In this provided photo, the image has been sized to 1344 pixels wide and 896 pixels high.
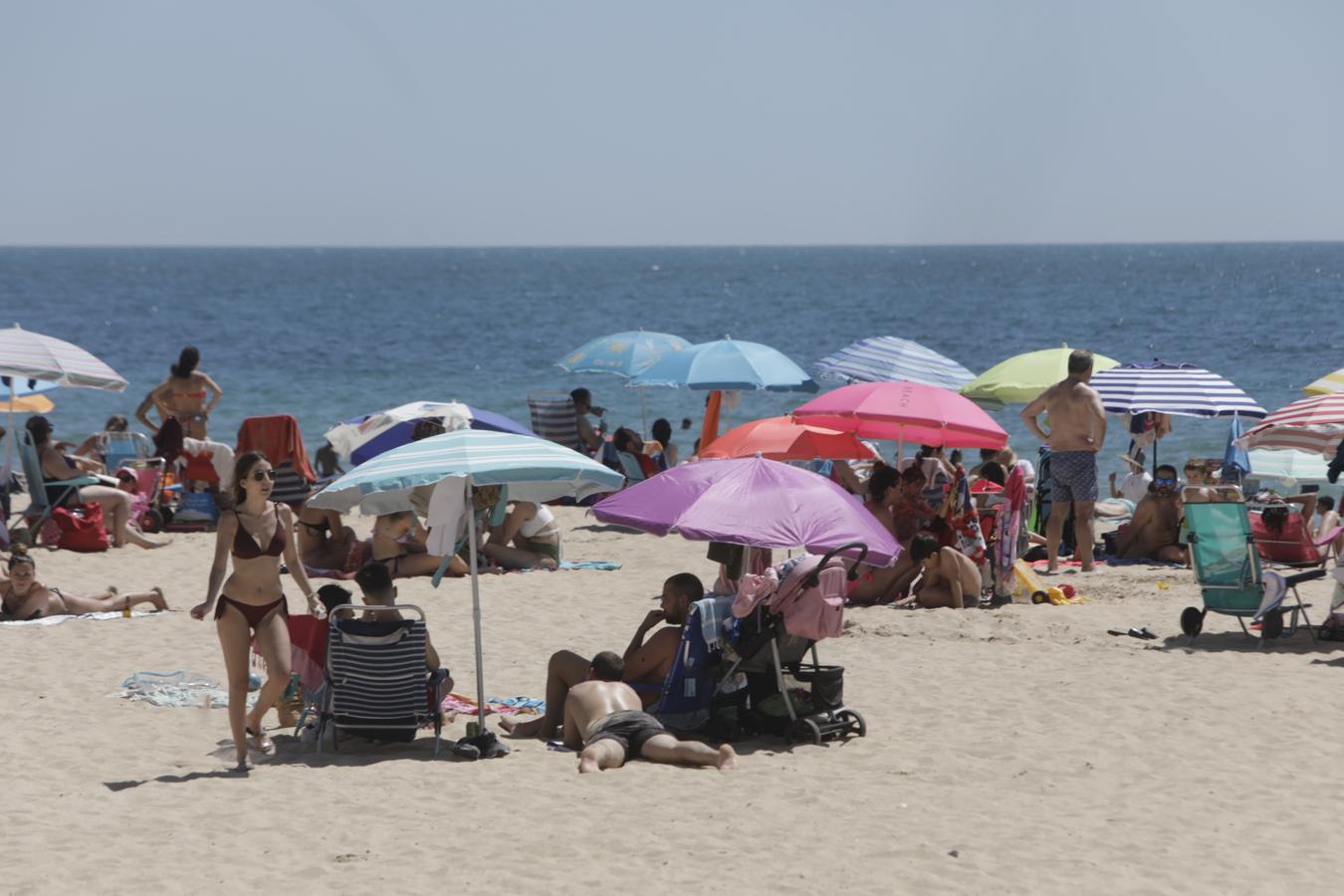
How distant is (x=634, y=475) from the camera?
46.9ft

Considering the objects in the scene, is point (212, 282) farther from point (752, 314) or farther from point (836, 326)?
point (836, 326)

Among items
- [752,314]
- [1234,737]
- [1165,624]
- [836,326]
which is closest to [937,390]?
[1165,624]

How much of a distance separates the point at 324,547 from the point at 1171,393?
20.6 feet

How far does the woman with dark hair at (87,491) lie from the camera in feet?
38.5

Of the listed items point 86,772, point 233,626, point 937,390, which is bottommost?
point 86,772

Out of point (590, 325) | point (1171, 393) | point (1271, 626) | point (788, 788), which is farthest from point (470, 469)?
point (590, 325)

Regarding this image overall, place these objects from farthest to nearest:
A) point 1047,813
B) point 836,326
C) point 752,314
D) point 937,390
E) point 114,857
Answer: point 752,314
point 836,326
point 937,390
point 1047,813
point 114,857

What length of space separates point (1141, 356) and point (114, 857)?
130 feet

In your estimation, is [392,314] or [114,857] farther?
[392,314]

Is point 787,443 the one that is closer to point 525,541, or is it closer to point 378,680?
point 525,541

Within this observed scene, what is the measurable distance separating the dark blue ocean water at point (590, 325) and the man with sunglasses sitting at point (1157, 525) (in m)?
10.3

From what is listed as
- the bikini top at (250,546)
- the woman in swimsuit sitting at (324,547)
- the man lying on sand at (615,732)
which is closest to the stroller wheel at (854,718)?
the man lying on sand at (615,732)

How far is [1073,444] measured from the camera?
10.7 m

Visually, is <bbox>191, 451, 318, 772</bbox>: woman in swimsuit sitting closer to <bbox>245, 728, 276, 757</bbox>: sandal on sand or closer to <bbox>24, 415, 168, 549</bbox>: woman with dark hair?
<bbox>245, 728, 276, 757</bbox>: sandal on sand
